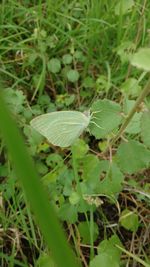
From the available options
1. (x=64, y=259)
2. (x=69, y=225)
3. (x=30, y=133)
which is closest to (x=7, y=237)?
(x=69, y=225)

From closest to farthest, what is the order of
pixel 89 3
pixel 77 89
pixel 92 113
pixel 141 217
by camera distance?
pixel 92 113
pixel 141 217
pixel 77 89
pixel 89 3

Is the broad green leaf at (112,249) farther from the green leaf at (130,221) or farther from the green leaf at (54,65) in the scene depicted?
the green leaf at (54,65)

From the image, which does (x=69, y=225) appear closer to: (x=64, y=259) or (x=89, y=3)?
(x=89, y=3)

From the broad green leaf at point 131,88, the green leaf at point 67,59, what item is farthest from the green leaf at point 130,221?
the green leaf at point 67,59

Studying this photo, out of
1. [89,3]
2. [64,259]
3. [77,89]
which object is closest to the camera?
[64,259]

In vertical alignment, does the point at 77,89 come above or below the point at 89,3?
below

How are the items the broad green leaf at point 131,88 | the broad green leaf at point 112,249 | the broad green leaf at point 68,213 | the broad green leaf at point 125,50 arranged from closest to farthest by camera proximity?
the broad green leaf at point 112,249 → the broad green leaf at point 68,213 → the broad green leaf at point 131,88 → the broad green leaf at point 125,50

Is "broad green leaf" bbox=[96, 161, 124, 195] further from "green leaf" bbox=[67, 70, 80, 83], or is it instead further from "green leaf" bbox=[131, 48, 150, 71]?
"green leaf" bbox=[67, 70, 80, 83]
